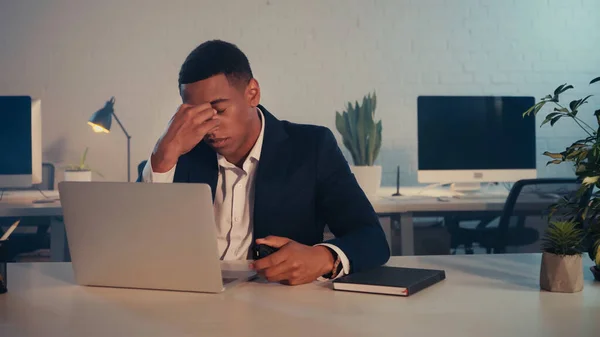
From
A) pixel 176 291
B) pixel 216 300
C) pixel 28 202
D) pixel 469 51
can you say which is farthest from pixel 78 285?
pixel 469 51

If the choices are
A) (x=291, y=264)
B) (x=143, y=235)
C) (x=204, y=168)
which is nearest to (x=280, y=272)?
(x=291, y=264)

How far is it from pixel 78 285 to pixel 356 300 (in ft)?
1.89

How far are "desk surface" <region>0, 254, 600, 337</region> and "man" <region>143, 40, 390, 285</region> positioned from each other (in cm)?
40

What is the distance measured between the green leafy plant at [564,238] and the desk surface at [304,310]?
0.27 ft

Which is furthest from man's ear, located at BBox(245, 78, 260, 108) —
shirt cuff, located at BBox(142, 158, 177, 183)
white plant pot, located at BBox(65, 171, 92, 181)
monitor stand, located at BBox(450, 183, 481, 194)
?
monitor stand, located at BBox(450, 183, 481, 194)

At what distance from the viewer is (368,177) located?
11.6ft

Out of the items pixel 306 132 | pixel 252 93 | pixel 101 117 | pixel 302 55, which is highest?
pixel 302 55

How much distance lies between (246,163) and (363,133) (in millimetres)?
1660

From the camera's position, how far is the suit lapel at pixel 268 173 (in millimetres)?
1869

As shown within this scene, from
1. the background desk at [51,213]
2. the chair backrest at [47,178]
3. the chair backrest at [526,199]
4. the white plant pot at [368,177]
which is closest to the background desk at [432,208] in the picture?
the chair backrest at [526,199]

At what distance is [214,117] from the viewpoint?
1.80 meters

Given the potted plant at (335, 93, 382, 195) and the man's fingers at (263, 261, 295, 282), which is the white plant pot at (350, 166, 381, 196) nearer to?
the potted plant at (335, 93, 382, 195)

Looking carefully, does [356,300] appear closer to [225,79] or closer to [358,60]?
[225,79]

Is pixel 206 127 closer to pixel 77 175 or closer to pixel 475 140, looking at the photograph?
pixel 77 175
